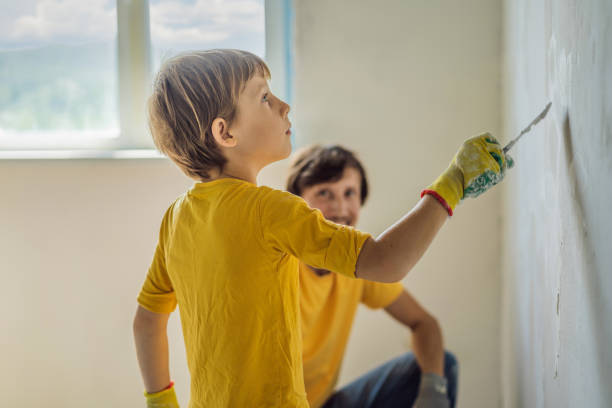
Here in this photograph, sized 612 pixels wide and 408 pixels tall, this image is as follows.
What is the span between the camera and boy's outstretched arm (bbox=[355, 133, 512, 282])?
2.39ft

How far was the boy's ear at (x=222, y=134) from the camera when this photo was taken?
0.84 metres

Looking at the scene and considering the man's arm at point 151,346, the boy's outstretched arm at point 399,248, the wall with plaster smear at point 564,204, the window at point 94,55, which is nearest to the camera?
the wall with plaster smear at point 564,204

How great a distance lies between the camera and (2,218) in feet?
5.58

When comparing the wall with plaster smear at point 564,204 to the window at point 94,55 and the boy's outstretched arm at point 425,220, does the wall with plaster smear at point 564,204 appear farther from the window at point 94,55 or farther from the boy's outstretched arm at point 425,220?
the window at point 94,55

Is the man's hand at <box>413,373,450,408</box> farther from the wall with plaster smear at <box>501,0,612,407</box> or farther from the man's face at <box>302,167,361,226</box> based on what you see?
the man's face at <box>302,167,361,226</box>

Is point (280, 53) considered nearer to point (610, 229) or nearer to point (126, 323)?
point (126, 323)

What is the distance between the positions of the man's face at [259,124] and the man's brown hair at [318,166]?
0.51 meters

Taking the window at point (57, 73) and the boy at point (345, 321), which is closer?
the boy at point (345, 321)

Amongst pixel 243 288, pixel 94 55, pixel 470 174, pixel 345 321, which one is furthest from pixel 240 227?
pixel 94 55

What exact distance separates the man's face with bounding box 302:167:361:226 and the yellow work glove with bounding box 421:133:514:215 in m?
0.61

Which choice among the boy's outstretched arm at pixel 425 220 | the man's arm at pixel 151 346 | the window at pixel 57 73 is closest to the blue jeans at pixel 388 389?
the man's arm at pixel 151 346

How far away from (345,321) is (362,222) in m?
0.34

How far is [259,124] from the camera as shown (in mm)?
858

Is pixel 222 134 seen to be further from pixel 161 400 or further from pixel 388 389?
pixel 388 389
